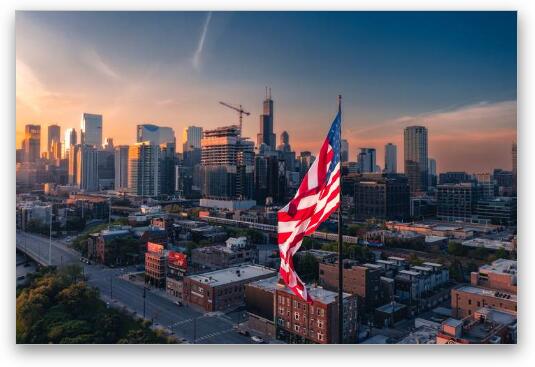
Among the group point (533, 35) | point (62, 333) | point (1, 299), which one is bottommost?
point (62, 333)

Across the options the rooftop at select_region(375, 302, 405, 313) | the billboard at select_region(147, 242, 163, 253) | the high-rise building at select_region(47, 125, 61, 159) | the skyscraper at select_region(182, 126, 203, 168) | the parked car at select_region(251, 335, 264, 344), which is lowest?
the parked car at select_region(251, 335, 264, 344)

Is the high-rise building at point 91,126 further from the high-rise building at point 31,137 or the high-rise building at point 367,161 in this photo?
the high-rise building at point 367,161

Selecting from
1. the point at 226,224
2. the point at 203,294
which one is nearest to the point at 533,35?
the point at 203,294

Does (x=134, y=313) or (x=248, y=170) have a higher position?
(x=248, y=170)

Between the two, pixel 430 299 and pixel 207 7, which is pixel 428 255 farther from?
pixel 207 7

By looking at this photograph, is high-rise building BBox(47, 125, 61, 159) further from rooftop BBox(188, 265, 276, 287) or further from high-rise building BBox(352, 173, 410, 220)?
high-rise building BBox(352, 173, 410, 220)

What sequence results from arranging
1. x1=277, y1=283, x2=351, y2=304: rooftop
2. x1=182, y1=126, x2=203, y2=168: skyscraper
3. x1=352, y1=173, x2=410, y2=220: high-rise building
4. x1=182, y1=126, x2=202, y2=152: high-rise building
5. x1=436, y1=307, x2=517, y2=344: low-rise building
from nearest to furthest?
x1=436, y1=307, x2=517, y2=344: low-rise building < x1=277, y1=283, x2=351, y2=304: rooftop < x1=352, y1=173, x2=410, y2=220: high-rise building < x1=182, y1=126, x2=203, y2=168: skyscraper < x1=182, y1=126, x2=202, y2=152: high-rise building

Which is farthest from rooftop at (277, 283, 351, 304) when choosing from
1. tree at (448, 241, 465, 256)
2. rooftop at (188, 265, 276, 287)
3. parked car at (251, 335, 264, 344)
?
tree at (448, 241, 465, 256)
